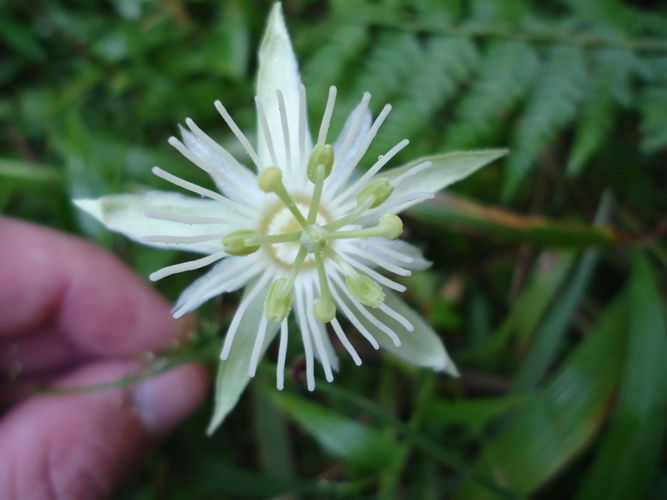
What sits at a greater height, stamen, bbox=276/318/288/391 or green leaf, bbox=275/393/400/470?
stamen, bbox=276/318/288/391

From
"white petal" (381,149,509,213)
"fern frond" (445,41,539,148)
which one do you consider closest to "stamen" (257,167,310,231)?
"white petal" (381,149,509,213)

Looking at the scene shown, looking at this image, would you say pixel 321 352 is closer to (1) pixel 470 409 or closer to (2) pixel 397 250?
(2) pixel 397 250

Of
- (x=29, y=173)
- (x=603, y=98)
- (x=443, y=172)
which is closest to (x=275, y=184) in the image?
(x=443, y=172)

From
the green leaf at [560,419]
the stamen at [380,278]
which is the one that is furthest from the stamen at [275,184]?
the green leaf at [560,419]

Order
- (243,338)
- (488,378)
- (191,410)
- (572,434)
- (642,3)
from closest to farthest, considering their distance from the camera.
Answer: (243,338), (572,434), (191,410), (488,378), (642,3)

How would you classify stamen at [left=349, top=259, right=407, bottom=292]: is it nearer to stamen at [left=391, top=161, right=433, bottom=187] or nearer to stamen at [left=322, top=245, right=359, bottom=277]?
stamen at [left=322, top=245, right=359, bottom=277]

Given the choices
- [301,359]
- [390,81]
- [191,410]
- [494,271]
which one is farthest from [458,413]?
[390,81]

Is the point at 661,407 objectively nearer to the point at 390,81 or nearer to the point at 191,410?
the point at 390,81
